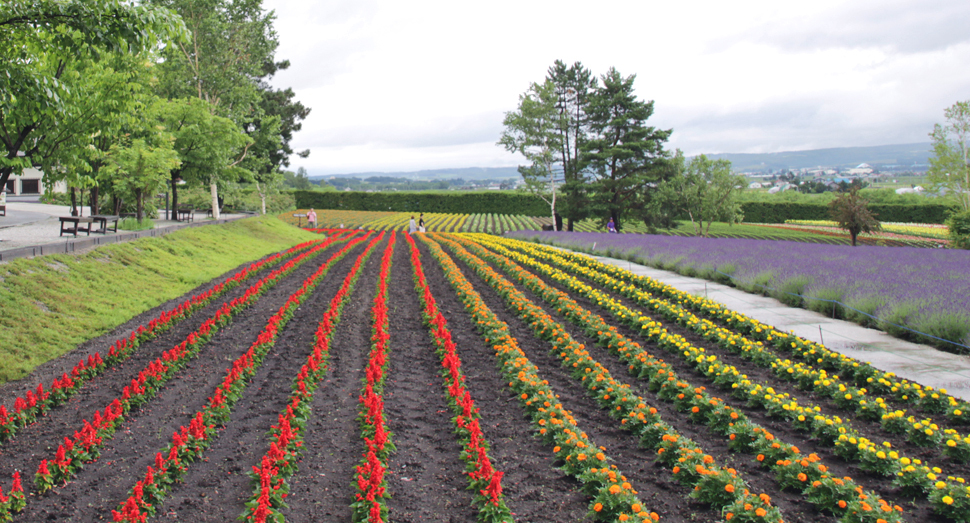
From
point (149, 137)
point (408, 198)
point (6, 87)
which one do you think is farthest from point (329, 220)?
point (6, 87)

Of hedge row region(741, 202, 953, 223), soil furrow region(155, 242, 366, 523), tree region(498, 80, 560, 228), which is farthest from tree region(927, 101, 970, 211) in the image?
soil furrow region(155, 242, 366, 523)

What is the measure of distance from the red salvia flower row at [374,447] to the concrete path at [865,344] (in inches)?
285

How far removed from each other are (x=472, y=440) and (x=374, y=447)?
108cm

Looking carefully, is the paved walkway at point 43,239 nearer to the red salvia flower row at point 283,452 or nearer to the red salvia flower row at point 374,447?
the red salvia flower row at point 283,452

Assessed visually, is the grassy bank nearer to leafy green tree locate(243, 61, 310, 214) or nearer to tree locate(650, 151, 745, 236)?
leafy green tree locate(243, 61, 310, 214)

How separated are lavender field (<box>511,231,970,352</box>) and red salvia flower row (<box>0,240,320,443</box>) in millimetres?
13225

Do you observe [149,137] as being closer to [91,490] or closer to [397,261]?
[397,261]

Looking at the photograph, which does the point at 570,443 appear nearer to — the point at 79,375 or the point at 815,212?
the point at 79,375

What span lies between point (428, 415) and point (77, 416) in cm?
443

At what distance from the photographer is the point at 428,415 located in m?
7.22

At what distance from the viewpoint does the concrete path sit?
7.76 metres

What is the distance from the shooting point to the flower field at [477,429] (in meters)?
4.96

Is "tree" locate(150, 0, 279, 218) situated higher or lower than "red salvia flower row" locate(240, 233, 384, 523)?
higher

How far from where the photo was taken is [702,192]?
1697 inches
